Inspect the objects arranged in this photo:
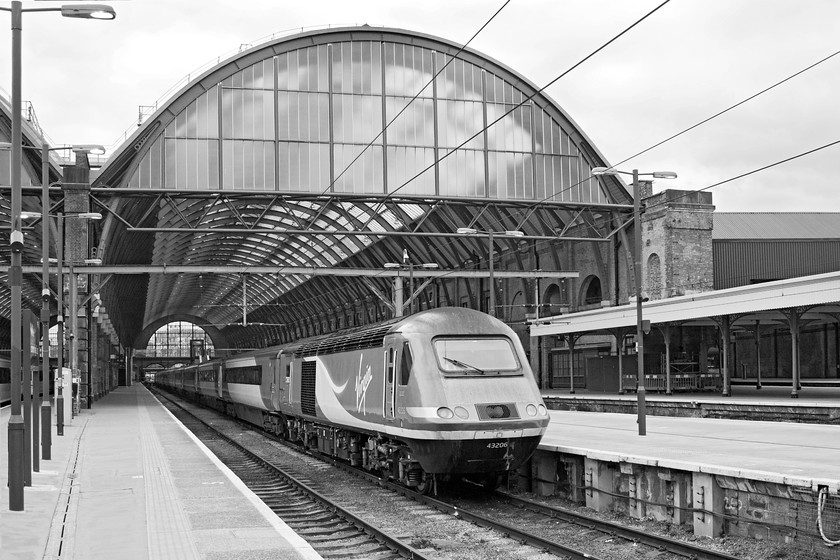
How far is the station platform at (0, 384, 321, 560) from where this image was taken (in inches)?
444

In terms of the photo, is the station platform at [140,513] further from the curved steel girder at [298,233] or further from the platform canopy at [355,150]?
the platform canopy at [355,150]

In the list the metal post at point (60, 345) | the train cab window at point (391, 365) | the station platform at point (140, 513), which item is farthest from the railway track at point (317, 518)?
the metal post at point (60, 345)

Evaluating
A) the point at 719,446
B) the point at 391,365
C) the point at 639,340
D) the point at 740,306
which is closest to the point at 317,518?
the point at 391,365

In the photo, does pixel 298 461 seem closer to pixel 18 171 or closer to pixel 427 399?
pixel 427 399

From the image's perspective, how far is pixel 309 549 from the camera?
11.1 m

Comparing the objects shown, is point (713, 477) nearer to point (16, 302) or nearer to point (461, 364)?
point (461, 364)

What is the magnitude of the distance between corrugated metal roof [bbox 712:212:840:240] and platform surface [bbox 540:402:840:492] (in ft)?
110

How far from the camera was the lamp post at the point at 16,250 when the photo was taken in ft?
46.3

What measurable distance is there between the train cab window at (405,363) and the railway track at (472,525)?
216cm

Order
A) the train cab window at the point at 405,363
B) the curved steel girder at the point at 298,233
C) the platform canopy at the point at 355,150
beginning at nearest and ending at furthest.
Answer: the train cab window at the point at 405,363
the platform canopy at the point at 355,150
the curved steel girder at the point at 298,233

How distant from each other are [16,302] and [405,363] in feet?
21.3

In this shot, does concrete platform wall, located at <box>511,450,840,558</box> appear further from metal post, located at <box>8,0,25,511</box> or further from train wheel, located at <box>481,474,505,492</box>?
metal post, located at <box>8,0,25,511</box>

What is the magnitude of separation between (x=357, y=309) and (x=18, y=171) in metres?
64.0

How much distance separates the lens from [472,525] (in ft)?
47.8
